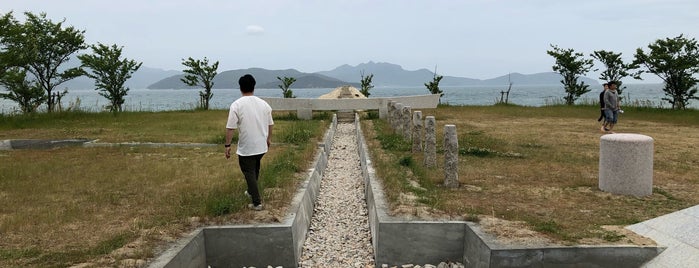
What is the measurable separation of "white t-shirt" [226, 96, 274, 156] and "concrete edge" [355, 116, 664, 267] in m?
1.68

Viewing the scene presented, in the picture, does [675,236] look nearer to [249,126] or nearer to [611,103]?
[249,126]

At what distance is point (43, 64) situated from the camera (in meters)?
23.3

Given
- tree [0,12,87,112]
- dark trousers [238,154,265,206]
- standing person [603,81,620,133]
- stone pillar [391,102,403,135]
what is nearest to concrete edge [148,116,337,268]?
dark trousers [238,154,265,206]

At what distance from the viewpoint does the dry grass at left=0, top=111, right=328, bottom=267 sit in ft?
16.1

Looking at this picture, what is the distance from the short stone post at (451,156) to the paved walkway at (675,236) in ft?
8.25

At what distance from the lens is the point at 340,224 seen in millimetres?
6934

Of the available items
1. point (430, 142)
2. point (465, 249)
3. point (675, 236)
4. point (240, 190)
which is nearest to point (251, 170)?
point (240, 190)

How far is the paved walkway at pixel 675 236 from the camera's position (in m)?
4.44

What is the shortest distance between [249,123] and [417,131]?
17.7ft

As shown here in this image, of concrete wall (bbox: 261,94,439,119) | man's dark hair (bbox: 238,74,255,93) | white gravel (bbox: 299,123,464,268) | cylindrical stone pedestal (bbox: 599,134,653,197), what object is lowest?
white gravel (bbox: 299,123,464,268)

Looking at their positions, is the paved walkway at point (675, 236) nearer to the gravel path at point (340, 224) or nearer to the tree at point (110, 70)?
the gravel path at point (340, 224)

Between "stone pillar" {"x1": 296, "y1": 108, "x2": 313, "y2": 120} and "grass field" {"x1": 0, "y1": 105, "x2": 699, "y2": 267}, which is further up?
"stone pillar" {"x1": 296, "y1": 108, "x2": 313, "y2": 120}

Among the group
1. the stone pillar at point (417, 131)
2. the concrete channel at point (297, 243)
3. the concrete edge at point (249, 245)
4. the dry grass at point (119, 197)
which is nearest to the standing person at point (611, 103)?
the stone pillar at point (417, 131)

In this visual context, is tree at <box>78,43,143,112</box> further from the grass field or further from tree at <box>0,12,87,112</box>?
the grass field
